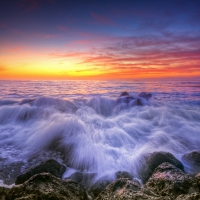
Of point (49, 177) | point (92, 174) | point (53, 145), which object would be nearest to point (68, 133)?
point (53, 145)

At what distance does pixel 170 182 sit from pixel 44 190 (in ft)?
7.67

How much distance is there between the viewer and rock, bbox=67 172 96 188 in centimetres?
498

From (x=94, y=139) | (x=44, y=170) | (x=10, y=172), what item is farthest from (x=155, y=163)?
(x=10, y=172)

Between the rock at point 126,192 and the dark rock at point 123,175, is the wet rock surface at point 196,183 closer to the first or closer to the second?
the rock at point 126,192

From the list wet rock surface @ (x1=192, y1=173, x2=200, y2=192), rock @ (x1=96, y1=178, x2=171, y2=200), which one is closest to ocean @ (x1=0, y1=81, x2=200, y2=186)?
rock @ (x1=96, y1=178, x2=171, y2=200)

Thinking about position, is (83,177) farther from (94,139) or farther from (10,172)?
(94,139)

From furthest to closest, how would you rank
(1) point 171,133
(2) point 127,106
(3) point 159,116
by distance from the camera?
(2) point 127,106 → (3) point 159,116 → (1) point 171,133

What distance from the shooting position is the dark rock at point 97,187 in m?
4.37

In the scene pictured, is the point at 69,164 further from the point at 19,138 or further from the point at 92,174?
the point at 19,138

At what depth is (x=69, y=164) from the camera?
6.04 meters

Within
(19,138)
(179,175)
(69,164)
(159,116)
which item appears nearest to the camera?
(179,175)

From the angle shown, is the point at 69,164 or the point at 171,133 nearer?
the point at 69,164

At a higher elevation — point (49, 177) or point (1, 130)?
point (49, 177)

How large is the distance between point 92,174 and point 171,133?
5653mm
